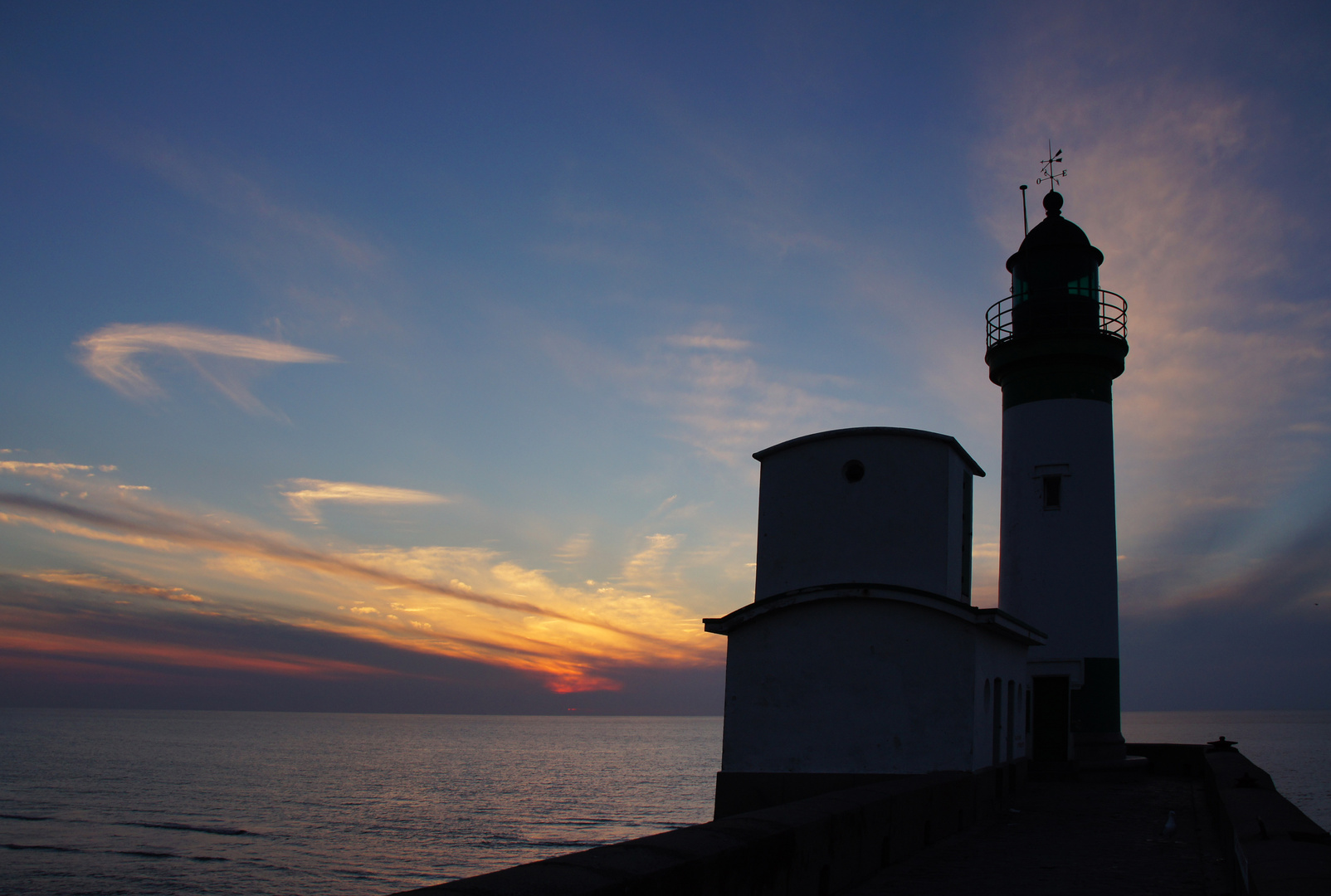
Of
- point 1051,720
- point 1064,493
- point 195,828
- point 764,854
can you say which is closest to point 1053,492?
point 1064,493

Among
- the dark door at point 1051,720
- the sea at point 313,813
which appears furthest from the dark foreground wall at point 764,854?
the sea at point 313,813

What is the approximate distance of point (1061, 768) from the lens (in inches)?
795

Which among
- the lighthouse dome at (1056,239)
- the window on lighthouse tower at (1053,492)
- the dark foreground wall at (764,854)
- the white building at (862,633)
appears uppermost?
the lighthouse dome at (1056,239)

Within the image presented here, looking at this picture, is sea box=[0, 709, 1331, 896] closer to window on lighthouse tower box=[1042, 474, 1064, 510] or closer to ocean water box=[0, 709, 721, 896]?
ocean water box=[0, 709, 721, 896]

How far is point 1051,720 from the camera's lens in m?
21.0

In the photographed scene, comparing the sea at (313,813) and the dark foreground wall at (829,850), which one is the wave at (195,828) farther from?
the dark foreground wall at (829,850)

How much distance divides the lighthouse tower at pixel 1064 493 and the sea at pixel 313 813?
19647 millimetres

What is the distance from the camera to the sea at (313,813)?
102 ft

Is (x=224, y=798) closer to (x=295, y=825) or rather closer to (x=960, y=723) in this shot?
(x=295, y=825)

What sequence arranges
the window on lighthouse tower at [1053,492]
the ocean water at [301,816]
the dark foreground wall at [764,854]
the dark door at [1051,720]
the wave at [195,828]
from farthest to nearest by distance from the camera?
the wave at [195,828]
the ocean water at [301,816]
the window on lighthouse tower at [1053,492]
the dark door at [1051,720]
the dark foreground wall at [764,854]

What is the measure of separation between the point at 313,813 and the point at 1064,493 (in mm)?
41740

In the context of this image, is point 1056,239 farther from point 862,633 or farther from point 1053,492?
point 862,633

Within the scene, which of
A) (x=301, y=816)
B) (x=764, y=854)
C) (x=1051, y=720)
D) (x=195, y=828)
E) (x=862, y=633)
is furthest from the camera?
(x=301, y=816)

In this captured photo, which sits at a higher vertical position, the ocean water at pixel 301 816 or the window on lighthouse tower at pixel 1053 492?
the window on lighthouse tower at pixel 1053 492
